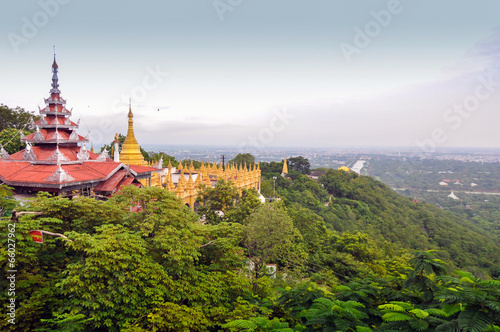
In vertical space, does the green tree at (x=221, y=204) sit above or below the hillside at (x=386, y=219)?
above

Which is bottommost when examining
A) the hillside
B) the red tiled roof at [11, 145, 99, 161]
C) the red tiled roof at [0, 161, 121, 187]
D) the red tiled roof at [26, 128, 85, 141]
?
the hillside

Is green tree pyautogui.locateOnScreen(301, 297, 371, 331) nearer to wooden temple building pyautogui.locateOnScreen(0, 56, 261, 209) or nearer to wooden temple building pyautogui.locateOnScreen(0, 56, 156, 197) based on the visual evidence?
wooden temple building pyautogui.locateOnScreen(0, 56, 261, 209)

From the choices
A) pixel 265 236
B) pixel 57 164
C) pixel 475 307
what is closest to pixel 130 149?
pixel 57 164

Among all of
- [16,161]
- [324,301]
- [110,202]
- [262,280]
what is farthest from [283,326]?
[16,161]

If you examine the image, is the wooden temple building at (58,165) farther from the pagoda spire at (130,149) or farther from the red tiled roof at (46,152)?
the pagoda spire at (130,149)

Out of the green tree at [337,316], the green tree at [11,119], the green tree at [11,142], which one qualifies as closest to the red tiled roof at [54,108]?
the green tree at [11,142]

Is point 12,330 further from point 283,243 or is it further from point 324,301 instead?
point 283,243

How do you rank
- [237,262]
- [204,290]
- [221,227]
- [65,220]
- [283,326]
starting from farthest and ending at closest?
[221,227], [237,262], [65,220], [204,290], [283,326]

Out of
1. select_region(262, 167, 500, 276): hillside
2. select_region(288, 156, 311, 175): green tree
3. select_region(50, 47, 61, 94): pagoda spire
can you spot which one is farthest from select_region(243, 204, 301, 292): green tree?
select_region(288, 156, 311, 175): green tree
